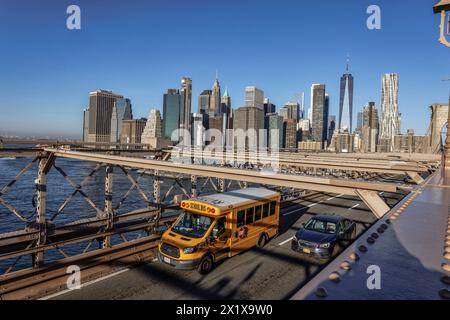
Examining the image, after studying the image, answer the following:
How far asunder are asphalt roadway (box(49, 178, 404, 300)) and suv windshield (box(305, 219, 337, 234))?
1.38 metres

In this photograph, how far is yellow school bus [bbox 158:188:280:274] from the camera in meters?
11.0

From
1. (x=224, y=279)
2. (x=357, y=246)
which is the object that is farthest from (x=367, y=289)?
(x=224, y=279)

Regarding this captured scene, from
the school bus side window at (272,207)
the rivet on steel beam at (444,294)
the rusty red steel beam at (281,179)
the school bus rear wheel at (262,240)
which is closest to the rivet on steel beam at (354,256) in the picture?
the rivet on steel beam at (444,294)

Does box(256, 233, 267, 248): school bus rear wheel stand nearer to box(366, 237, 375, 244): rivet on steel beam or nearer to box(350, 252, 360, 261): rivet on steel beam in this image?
box(366, 237, 375, 244): rivet on steel beam

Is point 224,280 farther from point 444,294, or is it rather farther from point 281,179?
point 444,294

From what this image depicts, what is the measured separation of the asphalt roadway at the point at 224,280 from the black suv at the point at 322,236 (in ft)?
1.88

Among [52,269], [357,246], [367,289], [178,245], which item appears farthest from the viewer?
[178,245]

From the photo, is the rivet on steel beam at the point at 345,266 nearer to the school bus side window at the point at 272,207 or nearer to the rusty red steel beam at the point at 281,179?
the rusty red steel beam at the point at 281,179

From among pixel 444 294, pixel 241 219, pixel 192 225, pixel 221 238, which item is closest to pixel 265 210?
pixel 241 219

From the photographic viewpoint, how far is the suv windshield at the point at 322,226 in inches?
547

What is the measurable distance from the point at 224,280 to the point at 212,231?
1.84 meters

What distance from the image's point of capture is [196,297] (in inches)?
378
